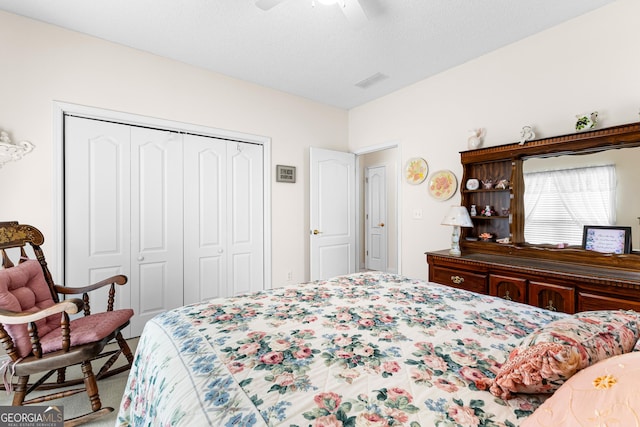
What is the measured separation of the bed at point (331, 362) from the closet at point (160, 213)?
1.73m

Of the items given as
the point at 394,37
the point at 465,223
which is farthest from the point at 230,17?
the point at 465,223

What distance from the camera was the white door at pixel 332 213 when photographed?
3.95 meters

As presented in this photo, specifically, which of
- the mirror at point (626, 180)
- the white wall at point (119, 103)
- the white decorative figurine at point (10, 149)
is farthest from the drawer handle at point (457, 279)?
the white decorative figurine at point (10, 149)

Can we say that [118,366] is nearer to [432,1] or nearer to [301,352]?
[301,352]

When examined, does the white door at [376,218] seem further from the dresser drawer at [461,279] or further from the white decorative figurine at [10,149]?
the white decorative figurine at [10,149]

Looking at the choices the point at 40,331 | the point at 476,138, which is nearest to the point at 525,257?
the point at 476,138

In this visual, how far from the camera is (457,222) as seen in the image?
8.94 feet

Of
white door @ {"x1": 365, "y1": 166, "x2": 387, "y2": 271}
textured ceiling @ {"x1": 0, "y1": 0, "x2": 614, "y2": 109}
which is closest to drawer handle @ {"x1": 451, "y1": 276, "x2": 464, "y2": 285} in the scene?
textured ceiling @ {"x1": 0, "y1": 0, "x2": 614, "y2": 109}

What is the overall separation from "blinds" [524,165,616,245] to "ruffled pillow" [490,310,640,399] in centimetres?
175

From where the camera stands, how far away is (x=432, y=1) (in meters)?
2.12

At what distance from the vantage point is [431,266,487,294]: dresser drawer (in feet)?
8.02

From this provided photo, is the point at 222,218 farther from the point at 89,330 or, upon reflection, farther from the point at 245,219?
the point at 89,330

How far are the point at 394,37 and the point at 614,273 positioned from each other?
7.96ft

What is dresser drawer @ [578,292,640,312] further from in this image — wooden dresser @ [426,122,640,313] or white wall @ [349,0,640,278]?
white wall @ [349,0,640,278]
